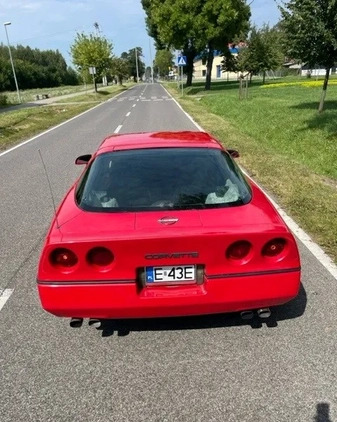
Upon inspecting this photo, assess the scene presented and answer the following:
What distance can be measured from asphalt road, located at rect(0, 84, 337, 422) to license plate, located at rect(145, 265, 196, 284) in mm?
600

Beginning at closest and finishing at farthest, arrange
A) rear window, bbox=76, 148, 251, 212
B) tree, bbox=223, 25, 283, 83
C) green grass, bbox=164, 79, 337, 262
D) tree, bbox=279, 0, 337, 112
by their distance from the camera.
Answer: rear window, bbox=76, 148, 251, 212, green grass, bbox=164, 79, 337, 262, tree, bbox=279, 0, 337, 112, tree, bbox=223, 25, 283, 83

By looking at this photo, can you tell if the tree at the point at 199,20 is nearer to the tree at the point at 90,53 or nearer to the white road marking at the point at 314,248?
the tree at the point at 90,53

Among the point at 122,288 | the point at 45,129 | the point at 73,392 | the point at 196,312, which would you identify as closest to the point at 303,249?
the point at 196,312

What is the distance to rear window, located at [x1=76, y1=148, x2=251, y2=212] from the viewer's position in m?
2.80

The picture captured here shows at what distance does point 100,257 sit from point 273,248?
3.78 feet

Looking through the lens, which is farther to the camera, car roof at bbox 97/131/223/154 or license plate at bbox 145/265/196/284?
car roof at bbox 97/131/223/154

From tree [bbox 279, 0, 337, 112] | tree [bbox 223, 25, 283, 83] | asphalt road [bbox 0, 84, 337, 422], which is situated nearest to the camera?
asphalt road [bbox 0, 84, 337, 422]

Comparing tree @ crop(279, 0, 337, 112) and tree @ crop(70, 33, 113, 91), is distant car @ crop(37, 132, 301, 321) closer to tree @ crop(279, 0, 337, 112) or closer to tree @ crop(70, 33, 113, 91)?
tree @ crop(279, 0, 337, 112)

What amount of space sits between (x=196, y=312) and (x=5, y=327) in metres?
1.60

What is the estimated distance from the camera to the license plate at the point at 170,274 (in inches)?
98.3

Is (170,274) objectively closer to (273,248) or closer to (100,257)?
(100,257)

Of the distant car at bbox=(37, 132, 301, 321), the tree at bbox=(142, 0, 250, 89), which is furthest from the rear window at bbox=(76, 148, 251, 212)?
the tree at bbox=(142, 0, 250, 89)

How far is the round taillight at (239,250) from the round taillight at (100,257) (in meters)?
0.77

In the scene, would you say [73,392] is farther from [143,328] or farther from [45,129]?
[45,129]
